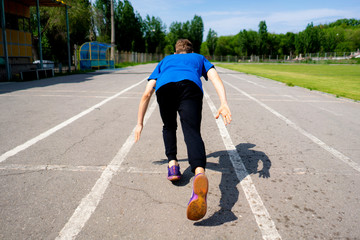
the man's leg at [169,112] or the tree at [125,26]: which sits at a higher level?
the tree at [125,26]

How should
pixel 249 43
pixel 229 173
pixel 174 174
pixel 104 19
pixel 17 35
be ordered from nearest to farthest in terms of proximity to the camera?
pixel 174 174 < pixel 229 173 < pixel 17 35 < pixel 104 19 < pixel 249 43

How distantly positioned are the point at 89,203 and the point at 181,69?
161cm

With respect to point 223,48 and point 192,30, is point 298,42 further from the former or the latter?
point 223,48

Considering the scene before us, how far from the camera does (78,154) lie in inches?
164

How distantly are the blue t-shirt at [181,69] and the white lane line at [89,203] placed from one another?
4.09 feet

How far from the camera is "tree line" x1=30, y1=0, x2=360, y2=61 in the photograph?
122 ft

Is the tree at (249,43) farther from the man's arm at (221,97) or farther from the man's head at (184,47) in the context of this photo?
the man's arm at (221,97)

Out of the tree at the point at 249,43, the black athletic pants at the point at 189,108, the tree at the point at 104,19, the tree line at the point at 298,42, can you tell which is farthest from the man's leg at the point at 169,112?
the tree at the point at 249,43

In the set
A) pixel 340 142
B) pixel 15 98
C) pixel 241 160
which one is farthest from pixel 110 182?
pixel 15 98

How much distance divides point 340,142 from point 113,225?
436cm

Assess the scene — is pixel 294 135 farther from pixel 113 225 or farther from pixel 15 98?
pixel 15 98

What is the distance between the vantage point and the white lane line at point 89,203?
2314 mm


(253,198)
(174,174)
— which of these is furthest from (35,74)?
(253,198)

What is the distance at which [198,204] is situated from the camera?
7.66 feet
